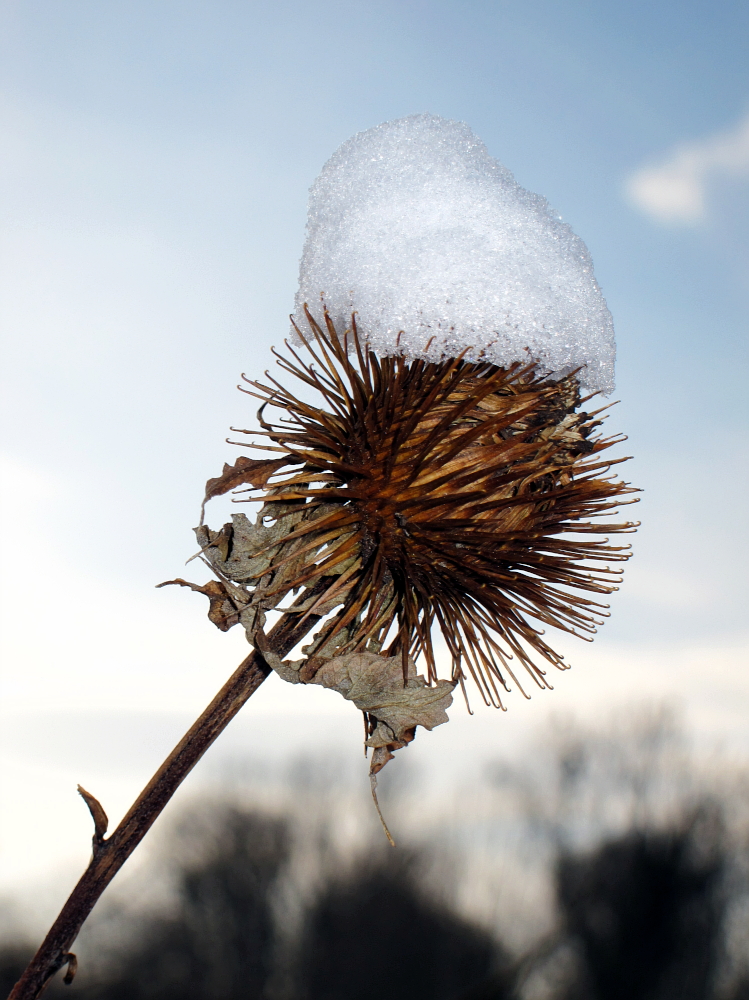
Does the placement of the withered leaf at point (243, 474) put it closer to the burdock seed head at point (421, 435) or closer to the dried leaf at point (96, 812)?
the burdock seed head at point (421, 435)

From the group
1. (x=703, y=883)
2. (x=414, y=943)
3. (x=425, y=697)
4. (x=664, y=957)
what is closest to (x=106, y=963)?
(x=414, y=943)

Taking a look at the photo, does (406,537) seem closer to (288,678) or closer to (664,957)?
(288,678)

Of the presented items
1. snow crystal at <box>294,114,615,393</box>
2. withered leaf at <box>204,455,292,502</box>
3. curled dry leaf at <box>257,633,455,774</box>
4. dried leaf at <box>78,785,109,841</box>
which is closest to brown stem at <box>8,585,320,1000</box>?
dried leaf at <box>78,785,109,841</box>

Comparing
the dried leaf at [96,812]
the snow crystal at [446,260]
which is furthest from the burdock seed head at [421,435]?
the dried leaf at [96,812]

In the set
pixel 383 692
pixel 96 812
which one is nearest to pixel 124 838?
pixel 96 812

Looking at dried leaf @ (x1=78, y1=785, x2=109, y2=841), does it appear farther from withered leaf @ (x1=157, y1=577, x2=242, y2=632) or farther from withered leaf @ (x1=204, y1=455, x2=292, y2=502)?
withered leaf @ (x1=204, y1=455, x2=292, y2=502)

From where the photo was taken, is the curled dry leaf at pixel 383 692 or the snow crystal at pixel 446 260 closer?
the snow crystal at pixel 446 260

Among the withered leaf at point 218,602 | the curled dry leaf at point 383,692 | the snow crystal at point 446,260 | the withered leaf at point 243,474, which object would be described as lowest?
the curled dry leaf at point 383,692
